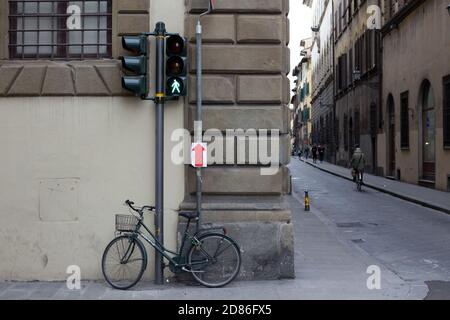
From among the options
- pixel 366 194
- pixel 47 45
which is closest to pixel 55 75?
pixel 47 45

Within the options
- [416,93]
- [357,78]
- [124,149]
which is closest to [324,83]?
[357,78]

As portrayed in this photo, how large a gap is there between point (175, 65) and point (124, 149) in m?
1.31

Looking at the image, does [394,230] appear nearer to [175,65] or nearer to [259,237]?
[259,237]

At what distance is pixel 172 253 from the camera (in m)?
7.77

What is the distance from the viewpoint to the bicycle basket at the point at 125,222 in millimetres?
7707

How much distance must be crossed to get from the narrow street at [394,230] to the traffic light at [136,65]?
4420 mm

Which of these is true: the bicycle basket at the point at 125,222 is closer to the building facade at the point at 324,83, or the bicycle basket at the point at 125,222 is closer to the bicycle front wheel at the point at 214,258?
the bicycle front wheel at the point at 214,258

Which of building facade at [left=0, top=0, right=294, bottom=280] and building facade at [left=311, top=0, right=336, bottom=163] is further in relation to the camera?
building facade at [left=311, top=0, right=336, bottom=163]

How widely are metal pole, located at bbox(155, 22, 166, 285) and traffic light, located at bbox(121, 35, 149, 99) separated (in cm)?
17

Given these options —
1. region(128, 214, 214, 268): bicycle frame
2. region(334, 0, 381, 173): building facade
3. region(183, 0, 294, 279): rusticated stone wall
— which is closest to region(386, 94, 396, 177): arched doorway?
region(334, 0, 381, 173): building facade

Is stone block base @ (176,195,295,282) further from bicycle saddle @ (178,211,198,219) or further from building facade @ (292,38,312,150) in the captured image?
building facade @ (292,38,312,150)

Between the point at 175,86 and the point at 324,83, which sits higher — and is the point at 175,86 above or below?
below

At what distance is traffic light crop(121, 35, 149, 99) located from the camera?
772cm

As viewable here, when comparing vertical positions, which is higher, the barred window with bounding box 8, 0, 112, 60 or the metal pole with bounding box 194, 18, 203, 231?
the barred window with bounding box 8, 0, 112, 60
